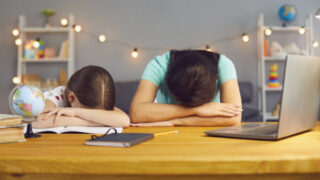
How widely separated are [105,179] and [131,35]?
376 cm

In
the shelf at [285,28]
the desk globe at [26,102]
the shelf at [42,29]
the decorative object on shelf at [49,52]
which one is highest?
the shelf at [285,28]

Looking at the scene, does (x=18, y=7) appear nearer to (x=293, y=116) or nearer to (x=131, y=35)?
(x=131, y=35)

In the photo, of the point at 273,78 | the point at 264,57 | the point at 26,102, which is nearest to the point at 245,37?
the point at 264,57

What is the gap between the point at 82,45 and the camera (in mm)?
4312

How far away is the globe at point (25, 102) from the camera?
3.18ft

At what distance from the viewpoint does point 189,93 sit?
50.2 inches

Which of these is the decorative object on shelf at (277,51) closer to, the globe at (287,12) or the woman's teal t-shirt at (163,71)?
the globe at (287,12)

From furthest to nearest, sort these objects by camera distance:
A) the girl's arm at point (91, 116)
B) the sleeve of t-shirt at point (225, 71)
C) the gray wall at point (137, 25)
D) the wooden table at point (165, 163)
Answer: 1. the gray wall at point (137, 25)
2. the sleeve of t-shirt at point (225, 71)
3. the girl's arm at point (91, 116)
4. the wooden table at point (165, 163)

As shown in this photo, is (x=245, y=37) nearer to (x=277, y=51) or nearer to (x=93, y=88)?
(x=277, y=51)

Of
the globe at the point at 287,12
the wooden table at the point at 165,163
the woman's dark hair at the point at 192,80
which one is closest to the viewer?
the wooden table at the point at 165,163

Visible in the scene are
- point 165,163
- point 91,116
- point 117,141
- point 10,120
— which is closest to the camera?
point 165,163

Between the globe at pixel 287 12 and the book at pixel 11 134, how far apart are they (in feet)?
12.6

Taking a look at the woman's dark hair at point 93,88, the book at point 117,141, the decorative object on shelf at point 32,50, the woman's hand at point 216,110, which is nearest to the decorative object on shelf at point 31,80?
the decorative object on shelf at point 32,50

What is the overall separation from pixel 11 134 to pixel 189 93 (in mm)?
665
